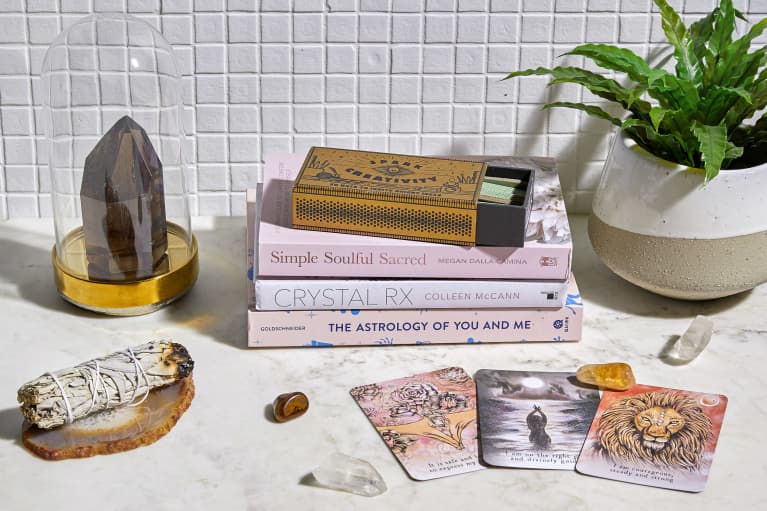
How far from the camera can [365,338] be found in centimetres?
101

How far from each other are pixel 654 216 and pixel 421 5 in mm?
374

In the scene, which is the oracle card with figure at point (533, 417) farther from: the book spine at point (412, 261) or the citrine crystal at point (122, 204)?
the citrine crystal at point (122, 204)

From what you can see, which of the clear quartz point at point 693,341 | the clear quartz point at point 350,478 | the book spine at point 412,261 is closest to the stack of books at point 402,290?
A: the book spine at point 412,261

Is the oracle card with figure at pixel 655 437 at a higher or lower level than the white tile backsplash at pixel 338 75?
lower

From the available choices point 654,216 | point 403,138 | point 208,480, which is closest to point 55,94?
point 403,138

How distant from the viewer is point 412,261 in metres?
0.98

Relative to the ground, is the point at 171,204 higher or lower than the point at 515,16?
lower

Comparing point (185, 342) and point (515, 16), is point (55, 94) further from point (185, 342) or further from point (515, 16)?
point (515, 16)

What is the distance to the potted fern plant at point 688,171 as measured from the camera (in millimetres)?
1009

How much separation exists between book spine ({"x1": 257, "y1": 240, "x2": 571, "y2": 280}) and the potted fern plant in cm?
11

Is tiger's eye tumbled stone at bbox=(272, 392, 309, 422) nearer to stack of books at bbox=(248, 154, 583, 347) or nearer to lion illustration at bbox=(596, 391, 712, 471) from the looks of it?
stack of books at bbox=(248, 154, 583, 347)

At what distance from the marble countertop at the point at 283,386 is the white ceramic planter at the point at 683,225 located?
0.05m

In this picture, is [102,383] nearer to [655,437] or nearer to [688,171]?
[655,437]

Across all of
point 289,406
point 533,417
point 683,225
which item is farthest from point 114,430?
point 683,225
